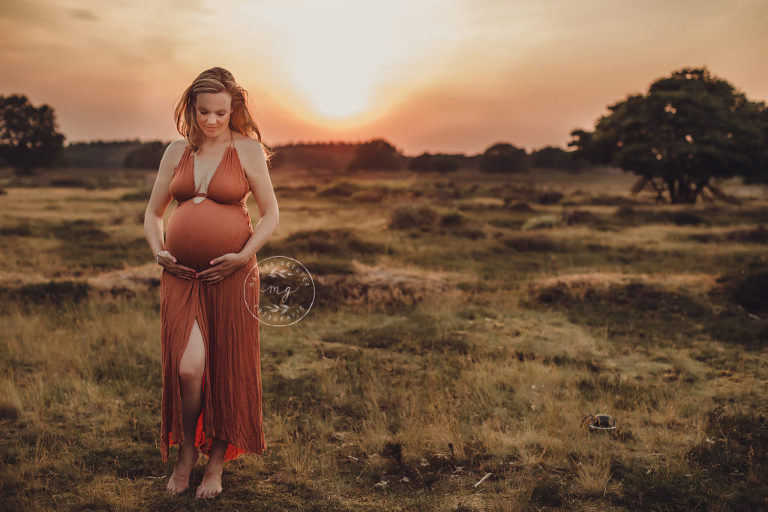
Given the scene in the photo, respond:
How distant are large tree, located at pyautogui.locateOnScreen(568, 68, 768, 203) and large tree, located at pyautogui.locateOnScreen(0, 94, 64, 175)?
60.1 metres

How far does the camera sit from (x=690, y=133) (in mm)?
35250

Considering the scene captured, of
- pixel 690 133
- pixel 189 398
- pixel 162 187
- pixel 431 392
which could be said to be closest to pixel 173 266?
pixel 162 187

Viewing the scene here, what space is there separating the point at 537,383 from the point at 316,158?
86.8 meters

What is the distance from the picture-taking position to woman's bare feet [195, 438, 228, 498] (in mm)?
3838

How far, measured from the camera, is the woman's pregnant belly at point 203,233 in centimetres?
349

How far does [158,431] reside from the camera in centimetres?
518

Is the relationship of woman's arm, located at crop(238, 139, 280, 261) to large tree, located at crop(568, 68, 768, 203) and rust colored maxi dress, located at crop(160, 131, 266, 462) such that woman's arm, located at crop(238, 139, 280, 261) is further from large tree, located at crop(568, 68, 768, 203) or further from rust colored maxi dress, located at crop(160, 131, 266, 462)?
large tree, located at crop(568, 68, 768, 203)

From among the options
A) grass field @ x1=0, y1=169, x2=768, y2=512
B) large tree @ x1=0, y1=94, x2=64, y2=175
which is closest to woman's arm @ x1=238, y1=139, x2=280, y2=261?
grass field @ x1=0, y1=169, x2=768, y2=512

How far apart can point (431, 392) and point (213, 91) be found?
12.9ft

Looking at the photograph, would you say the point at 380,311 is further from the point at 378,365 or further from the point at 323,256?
the point at 323,256

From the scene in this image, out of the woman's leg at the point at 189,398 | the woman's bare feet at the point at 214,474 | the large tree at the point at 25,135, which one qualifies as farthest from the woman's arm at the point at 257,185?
the large tree at the point at 25,135

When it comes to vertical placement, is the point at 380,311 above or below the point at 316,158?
below

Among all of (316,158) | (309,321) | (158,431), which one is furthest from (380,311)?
(316,158)

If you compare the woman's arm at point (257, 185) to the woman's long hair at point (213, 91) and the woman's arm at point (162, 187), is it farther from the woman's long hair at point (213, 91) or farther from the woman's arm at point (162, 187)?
the woman's arm at point (162, 187)
